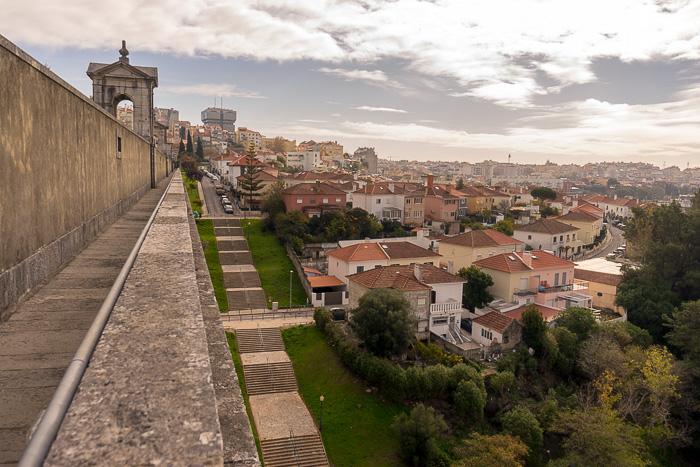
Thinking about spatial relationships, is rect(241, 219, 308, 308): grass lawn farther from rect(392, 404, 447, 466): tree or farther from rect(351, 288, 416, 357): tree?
rect(392, 404, 447, 466): tree

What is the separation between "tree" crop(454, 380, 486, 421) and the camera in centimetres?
1830

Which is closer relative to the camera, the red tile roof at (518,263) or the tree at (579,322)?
the tree at (579,322)

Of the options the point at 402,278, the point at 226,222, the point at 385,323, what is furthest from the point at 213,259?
the point at 385,323

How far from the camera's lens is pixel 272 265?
3234 centimetres

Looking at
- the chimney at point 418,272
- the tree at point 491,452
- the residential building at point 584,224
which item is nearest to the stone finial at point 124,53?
the chimney at point 418,272

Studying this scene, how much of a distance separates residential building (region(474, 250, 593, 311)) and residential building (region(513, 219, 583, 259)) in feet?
40.7

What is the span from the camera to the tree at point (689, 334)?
22.4 meters

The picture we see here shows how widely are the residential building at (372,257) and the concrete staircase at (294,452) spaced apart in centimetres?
1232

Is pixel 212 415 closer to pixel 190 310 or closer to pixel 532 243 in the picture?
pixel 190 310

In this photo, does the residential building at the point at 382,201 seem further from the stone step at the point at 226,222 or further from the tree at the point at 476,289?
the tree at the point at 476,289

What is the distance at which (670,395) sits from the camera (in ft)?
67.7

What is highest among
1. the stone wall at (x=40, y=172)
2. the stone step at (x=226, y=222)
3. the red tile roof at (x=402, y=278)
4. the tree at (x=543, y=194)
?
the stone wall at (x=40, y=172)

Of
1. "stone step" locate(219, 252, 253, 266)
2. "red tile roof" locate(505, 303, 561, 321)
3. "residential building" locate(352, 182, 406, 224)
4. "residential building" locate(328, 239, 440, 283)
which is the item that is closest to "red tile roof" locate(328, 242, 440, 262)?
"residential building" locate(328, 239, 440, 283)

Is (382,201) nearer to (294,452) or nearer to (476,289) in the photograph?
(476,289)
